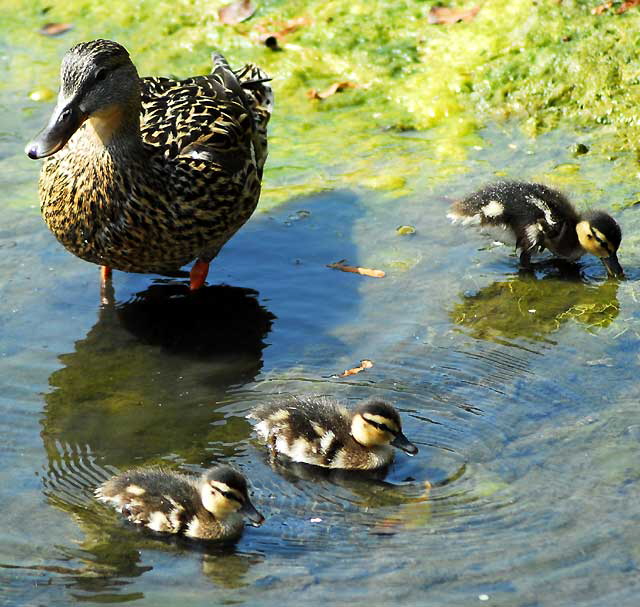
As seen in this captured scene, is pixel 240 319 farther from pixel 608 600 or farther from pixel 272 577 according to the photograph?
pixel 608 600

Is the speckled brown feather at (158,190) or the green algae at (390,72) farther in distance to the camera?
the green algae at (390,72)

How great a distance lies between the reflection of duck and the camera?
4859 millimetres

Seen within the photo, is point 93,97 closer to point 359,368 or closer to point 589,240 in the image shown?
point 359,368

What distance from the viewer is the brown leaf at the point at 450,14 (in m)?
8.19

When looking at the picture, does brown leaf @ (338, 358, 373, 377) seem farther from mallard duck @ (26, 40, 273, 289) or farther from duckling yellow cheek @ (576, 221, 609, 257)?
duckling yellow cheek @ (576, 221, 609, 257)

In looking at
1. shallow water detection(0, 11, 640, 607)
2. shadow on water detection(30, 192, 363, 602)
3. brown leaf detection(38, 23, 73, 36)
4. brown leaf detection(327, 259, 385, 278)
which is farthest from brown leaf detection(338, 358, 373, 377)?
brown leaf detection(38, 23, 73, 36)

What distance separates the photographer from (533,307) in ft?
19.1

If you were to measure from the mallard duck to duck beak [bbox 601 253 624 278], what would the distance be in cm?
182

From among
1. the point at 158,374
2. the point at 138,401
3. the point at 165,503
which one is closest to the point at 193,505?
the point at 165,503

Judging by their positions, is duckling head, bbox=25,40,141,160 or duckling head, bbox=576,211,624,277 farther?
duckling head, bbox=576,211,624,277

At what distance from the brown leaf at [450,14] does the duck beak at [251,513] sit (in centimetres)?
493

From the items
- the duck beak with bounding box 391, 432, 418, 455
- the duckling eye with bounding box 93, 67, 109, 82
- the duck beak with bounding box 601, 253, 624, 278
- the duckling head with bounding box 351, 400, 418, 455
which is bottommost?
the duck beak with bounding box 601, 253, 624, 278

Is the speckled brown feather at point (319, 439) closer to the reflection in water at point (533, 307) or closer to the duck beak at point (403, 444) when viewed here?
the duck beak at point (403, 444)

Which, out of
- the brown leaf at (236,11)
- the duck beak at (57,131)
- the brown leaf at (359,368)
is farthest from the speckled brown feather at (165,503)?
the brown leaf at (236,11)
